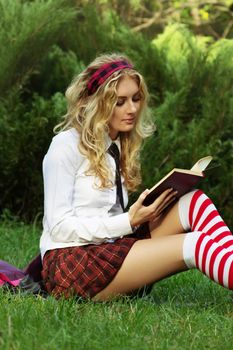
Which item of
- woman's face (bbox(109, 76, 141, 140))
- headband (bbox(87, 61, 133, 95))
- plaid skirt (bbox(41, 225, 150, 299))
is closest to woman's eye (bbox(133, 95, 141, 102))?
woman's face (bbox(109, 76, 141, 140))

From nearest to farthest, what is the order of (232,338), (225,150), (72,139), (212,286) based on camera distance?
(232,338) < (72,139) < (212,286) < (225,150)

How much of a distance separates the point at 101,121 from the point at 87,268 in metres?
0.68

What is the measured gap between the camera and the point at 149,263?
4.04 metres

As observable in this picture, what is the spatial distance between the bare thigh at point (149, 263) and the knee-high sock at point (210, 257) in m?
0.04

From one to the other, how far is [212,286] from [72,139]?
3.61 feet

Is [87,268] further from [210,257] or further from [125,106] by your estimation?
[125,106]

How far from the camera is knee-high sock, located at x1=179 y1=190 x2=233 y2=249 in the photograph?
13.5 ft

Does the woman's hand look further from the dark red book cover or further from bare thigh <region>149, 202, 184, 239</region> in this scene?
bare thigh <region>149, 202, 184, 239</region>

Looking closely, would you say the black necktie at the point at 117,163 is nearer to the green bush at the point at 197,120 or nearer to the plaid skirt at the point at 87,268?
the plaid skirt at the point at 87,268

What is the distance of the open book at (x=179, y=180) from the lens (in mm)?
3928

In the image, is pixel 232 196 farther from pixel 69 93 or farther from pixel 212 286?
pixel 69 93

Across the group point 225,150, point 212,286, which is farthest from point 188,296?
point 225,150

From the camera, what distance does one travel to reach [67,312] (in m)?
3.60

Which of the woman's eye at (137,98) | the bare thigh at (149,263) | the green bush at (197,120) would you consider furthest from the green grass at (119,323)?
the green bush at (197,120)
